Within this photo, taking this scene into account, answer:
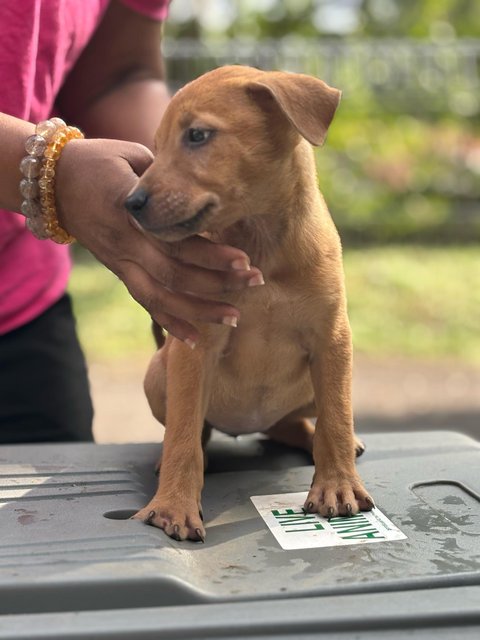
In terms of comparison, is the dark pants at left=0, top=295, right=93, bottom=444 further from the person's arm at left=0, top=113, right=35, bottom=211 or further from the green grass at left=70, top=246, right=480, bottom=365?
the green grass at left=70, top=246, right=480, bottom=365

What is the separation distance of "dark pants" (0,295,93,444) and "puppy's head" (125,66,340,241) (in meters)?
0.79

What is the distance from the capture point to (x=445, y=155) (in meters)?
9.81

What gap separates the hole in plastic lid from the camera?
1643 millimetres

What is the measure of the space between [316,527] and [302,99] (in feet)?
2.30

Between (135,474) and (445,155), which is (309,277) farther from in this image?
(445,155)

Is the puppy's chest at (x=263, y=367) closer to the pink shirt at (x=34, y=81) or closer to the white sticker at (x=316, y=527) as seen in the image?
the white sticker at (x=316, y=527)

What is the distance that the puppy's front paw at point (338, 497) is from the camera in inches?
65.4

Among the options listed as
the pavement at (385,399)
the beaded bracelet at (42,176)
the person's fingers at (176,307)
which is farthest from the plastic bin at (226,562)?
the pavement at (385,399)

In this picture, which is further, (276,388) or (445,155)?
(445,155)

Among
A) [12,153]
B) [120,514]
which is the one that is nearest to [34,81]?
[12,153]

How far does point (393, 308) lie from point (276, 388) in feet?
18.3

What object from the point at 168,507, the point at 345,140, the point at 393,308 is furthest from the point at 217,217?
the point at 345,140

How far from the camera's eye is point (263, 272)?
179 cm

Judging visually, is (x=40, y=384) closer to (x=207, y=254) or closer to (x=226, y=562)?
(x=207, y=254)
